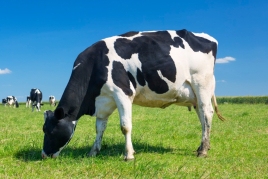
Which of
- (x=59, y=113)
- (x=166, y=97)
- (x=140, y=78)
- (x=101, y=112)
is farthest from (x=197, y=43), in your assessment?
(x=59, y=113)

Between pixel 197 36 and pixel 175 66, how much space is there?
1.49m

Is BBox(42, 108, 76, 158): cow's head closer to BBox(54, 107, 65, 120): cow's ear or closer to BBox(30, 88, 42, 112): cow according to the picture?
BBox(54, 107, 65, 120): cow's ear

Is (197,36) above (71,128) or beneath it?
above

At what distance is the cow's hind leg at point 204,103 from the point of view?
323 inches

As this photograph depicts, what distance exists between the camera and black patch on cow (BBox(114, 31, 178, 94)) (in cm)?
764

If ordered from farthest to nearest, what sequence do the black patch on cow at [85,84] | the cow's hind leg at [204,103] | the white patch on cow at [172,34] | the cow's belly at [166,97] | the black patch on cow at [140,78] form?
1. the white patch on cow at [172,34]
2. the cow's hind leg at [204,103]
3. the cow's belly at [166,97]
4. the black patch on cow at [140,78]
5. the black patch on cow at [85,84]

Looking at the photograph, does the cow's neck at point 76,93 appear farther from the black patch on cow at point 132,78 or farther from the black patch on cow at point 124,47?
the black patch on cow at point 132,78

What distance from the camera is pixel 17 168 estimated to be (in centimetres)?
651

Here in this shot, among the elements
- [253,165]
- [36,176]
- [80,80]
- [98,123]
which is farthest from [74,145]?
[253,165]

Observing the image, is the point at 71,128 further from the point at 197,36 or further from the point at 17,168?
the point at 197,36

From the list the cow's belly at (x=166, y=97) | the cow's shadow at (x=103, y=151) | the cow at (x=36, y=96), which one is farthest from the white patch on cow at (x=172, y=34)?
the cow at (x=36, y=96)

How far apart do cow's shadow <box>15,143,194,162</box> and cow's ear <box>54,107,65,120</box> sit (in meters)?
0.88

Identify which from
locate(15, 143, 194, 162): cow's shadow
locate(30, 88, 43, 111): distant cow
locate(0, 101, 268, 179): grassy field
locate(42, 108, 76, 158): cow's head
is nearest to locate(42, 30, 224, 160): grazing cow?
locate(42, 108, 76, 158): cow's head

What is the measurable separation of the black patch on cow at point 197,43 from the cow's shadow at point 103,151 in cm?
271
